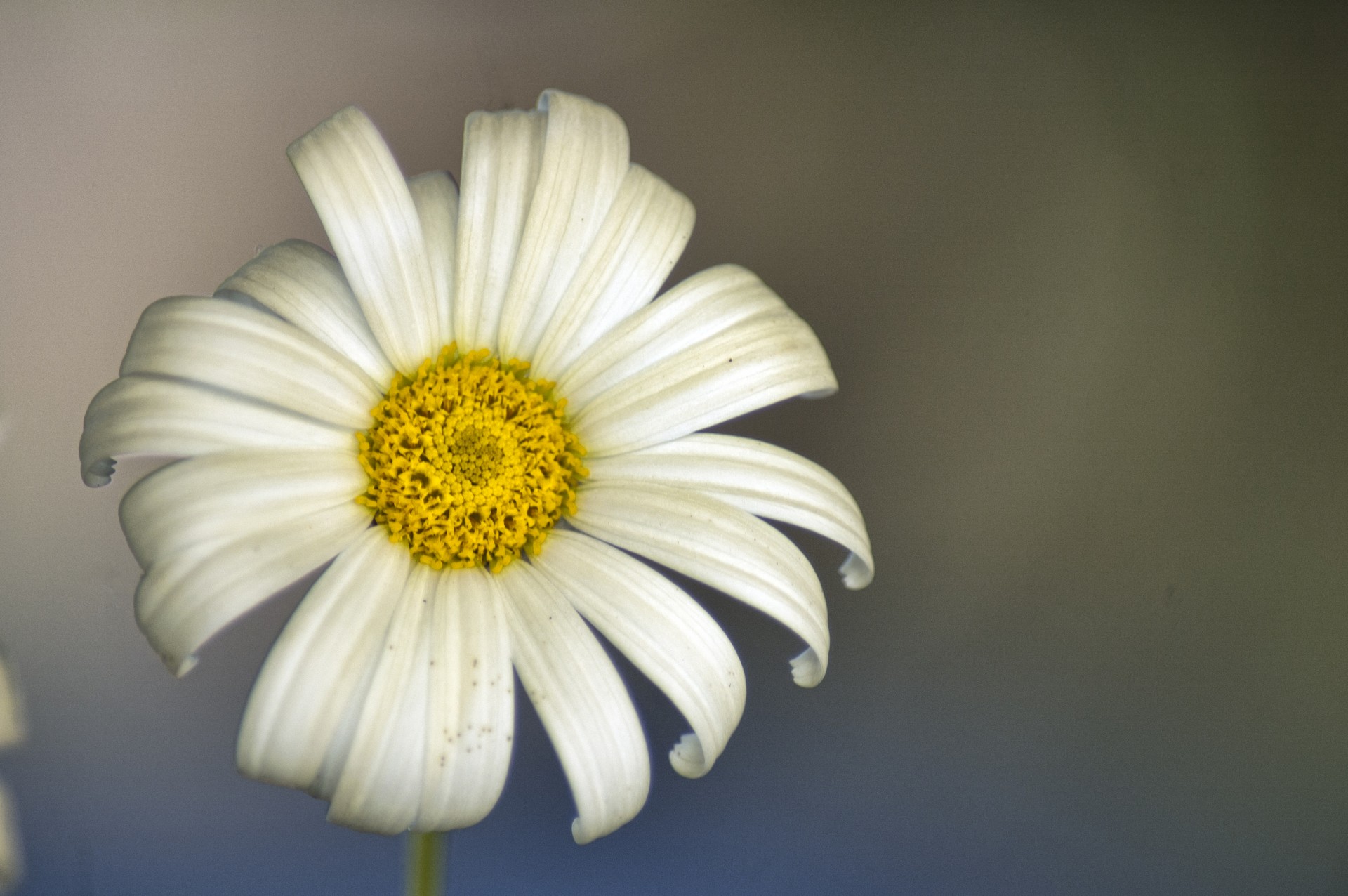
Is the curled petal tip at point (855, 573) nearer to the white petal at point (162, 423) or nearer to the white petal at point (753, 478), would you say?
the white petal at point (753, 478)

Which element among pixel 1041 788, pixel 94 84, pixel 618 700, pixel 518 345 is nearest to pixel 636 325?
pixel 518 345

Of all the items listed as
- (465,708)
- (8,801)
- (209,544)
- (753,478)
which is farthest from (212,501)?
(8,801)

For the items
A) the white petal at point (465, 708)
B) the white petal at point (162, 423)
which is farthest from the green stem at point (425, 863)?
the white petal at point (162, 423)

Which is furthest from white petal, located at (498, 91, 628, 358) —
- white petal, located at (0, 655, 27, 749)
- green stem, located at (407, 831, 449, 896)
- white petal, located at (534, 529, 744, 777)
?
white petal, located at (0, 655, 27, 749)

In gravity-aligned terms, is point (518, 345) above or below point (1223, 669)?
above

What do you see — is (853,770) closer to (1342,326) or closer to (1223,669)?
(1223,669)

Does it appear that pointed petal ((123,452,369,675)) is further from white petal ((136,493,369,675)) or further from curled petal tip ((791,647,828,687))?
curled petal tip ((791,647,828,687))
